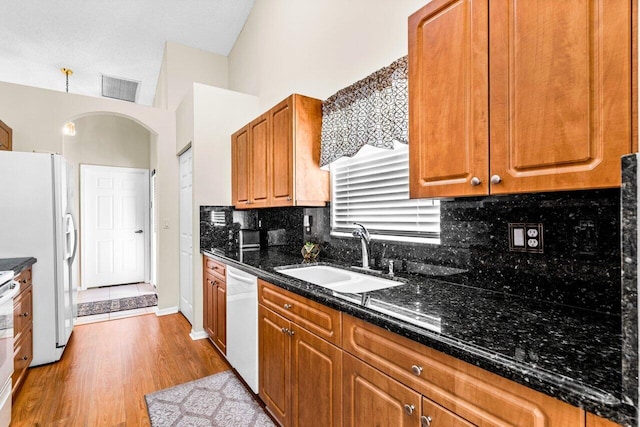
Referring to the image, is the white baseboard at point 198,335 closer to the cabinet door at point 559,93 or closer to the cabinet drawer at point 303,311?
the cabinet drawer at point 303,311

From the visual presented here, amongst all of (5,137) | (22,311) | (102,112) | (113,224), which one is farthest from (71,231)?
(113,224)

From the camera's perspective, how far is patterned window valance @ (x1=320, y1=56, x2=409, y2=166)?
170cm

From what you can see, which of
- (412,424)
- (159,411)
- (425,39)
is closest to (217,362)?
(159,411)

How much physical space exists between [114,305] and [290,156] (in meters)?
3.77

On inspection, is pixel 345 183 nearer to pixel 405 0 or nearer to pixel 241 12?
pixel 405 0

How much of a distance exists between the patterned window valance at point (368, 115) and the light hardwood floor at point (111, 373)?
6.67ft

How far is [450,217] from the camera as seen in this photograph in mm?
1580

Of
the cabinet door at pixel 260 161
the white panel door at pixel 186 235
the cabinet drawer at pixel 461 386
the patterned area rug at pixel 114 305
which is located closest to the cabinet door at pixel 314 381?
the cabinet drawer at pixel 461 386

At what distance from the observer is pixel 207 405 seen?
212cm

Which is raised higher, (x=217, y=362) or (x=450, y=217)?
(x=450, y=217)

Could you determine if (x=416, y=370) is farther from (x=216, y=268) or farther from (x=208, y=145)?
(x=208, y=145)

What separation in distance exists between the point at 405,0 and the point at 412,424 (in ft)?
6.60

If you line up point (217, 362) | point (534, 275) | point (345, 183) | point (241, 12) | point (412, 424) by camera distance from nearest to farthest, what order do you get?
point (412, 424)
point (534, 275)
point (345, 183)
point (217, 362)
point (241, 12)

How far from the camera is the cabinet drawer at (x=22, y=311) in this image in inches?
87.4
